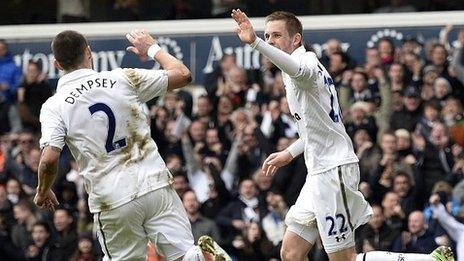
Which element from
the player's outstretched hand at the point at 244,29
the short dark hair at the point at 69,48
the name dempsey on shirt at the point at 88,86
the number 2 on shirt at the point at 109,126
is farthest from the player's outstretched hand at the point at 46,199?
the player's outstretched hand at the point at 244,29

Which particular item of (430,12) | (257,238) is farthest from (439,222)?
(430,12)

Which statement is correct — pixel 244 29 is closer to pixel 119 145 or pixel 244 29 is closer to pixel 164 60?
pixel 164 60

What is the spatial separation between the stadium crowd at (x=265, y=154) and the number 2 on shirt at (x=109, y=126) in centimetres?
549

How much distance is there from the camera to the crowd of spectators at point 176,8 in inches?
898

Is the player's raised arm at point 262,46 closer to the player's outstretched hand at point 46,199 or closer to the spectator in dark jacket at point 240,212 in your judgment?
the player's outstretched hand at point 46,199

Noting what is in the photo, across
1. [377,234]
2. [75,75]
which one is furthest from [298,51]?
[377,234]

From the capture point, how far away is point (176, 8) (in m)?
23.6

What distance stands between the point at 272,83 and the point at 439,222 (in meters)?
3.66

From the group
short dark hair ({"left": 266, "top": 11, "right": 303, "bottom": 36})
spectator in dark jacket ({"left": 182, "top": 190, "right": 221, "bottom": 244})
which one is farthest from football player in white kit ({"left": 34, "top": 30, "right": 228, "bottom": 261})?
spectator in dark jacket ({"left": 182, "top": 190, "right": 221, "bottom": 244})

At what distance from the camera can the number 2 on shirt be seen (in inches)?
494

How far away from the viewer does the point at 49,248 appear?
62.1 ft

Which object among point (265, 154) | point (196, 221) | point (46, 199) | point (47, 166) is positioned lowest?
point (196, 221)

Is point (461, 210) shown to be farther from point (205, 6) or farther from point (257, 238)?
point (205, 6)

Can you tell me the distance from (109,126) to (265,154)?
693 cm
